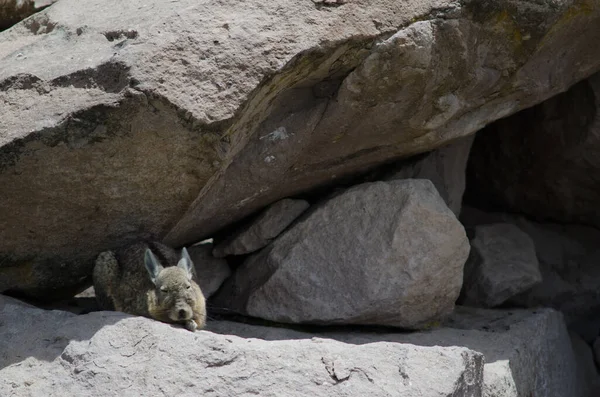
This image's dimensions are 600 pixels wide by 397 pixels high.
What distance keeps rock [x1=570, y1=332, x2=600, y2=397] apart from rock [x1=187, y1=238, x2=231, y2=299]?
3313 mm

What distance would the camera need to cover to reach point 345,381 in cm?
479

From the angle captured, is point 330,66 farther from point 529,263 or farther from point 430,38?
point 529,263

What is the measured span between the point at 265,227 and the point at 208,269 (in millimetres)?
582

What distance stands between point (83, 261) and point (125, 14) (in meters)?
1.70

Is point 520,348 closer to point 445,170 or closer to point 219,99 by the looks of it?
point 445,170

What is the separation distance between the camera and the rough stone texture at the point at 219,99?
5.23 m

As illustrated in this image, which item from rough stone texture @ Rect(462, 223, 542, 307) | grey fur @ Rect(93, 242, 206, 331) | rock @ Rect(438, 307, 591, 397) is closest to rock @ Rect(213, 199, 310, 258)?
grey fur @ Rect(93, 242, 206, 331)

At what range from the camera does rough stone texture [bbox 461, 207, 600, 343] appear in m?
8.11

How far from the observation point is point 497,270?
7285 millimetres

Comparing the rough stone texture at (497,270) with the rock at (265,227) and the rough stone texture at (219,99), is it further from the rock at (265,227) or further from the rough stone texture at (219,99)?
the rock at (265,227)

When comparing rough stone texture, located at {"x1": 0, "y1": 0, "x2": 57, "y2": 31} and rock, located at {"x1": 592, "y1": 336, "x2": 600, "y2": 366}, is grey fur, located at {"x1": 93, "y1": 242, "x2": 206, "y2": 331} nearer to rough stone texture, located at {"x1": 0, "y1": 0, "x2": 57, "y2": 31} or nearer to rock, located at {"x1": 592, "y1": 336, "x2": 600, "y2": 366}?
rough stone texture, located at {"x1": 0, "y1": 0, "x2": 57, "y2": 31}

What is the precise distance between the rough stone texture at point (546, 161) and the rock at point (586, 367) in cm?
126

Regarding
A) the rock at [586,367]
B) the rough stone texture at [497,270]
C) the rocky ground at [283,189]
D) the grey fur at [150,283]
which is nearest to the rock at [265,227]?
the rocky ground at [283,189]

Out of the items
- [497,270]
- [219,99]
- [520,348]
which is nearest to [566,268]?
[497,270]
